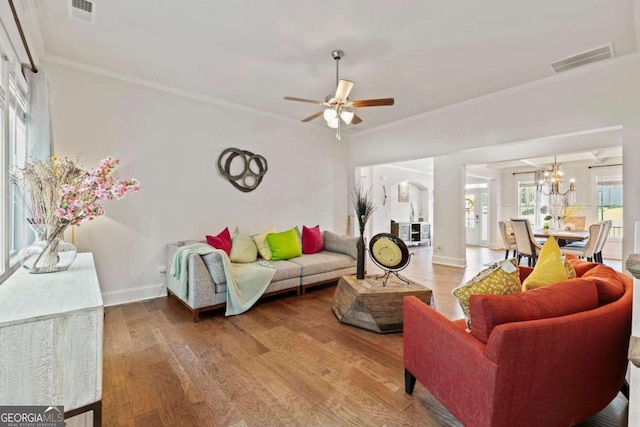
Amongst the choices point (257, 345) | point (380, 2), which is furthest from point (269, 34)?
point (257, 345)

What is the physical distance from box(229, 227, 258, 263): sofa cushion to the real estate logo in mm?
2842

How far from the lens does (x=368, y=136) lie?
6.00 meters

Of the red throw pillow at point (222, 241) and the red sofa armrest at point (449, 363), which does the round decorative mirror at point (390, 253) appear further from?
the red throw pillow at point (222, 241)

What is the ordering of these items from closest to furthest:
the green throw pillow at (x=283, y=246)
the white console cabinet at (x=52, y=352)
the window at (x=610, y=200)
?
the white console cabinet at (x=52, y=352)
the green throw pillow at (x=283, y=246)
the window at (x=610, y=200)

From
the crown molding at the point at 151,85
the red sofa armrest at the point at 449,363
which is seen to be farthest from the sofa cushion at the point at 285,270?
the crown molding at the point at 151,85

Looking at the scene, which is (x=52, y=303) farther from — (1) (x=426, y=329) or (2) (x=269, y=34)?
(2) (x=269, y=34)

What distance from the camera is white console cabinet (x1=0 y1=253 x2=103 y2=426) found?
0.99 metres

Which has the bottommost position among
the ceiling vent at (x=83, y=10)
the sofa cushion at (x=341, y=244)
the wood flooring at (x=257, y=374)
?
the wood flooring at (x=257, y=374)

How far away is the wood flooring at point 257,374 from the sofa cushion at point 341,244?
1.42m

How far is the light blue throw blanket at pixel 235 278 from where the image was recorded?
10.4 feet

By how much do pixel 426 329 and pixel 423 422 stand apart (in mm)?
527

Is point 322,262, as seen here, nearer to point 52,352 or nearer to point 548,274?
point 548,274

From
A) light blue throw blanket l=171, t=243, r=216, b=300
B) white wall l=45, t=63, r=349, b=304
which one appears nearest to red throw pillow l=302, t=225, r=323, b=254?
white wall l=45, t=63, r=349, b=304

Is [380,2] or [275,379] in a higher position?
[380,2]
